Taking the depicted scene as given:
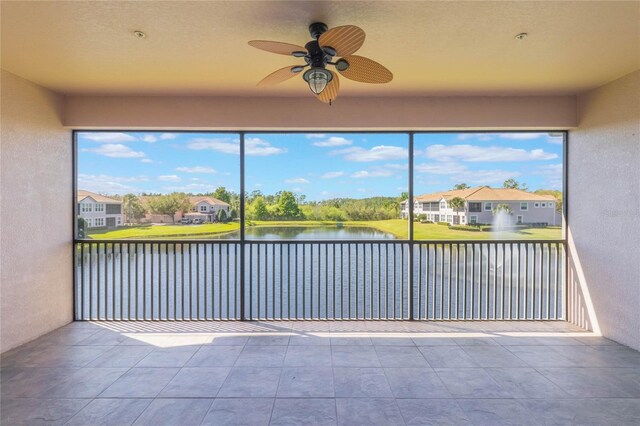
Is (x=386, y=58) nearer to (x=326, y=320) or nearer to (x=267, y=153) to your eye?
(x=267, y=153)

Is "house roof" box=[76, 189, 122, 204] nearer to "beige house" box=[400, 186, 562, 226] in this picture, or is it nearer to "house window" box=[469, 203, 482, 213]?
"beige house" box=[400, 186, 562, 226]

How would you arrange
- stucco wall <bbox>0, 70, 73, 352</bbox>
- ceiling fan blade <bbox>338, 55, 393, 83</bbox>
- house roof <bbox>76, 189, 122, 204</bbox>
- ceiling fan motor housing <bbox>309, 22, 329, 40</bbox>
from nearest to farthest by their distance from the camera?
ceiling fan blade <bbox>338, 55, 393, 83</bbox> → ceiling fan motor housing <bbox>309, 22, 329, 40</bbox> → stucco wall <bbox>0, 70, 73, 352</bbox> → house roof <bbox>76, 189, 122, 204</bbox>

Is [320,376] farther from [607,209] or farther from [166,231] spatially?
[607,209]

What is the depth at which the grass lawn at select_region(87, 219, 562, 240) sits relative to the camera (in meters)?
4.01

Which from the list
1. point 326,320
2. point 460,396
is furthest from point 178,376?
point 460,396

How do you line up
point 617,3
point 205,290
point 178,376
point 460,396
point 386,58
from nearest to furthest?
point 617,3 → point 460,396 → point 178,376 → point 386,58 → point 205,290

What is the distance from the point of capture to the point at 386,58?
282 cm

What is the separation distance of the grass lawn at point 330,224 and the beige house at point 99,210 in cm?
11

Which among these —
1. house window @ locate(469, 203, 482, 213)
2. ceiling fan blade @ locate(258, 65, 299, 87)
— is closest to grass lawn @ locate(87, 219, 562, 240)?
house window @ locate(469, 203, 482, 213)

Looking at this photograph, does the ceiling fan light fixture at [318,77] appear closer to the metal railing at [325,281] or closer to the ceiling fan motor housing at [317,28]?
the ceiling fan motor housing at [317,28]

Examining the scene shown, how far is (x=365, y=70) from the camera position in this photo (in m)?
2.23

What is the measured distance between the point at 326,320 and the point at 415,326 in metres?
1.05

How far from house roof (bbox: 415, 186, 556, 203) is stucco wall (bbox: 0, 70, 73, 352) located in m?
4.23

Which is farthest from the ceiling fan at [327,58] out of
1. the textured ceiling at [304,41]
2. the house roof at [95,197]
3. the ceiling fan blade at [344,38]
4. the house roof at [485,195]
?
the house roof at [95,197]
